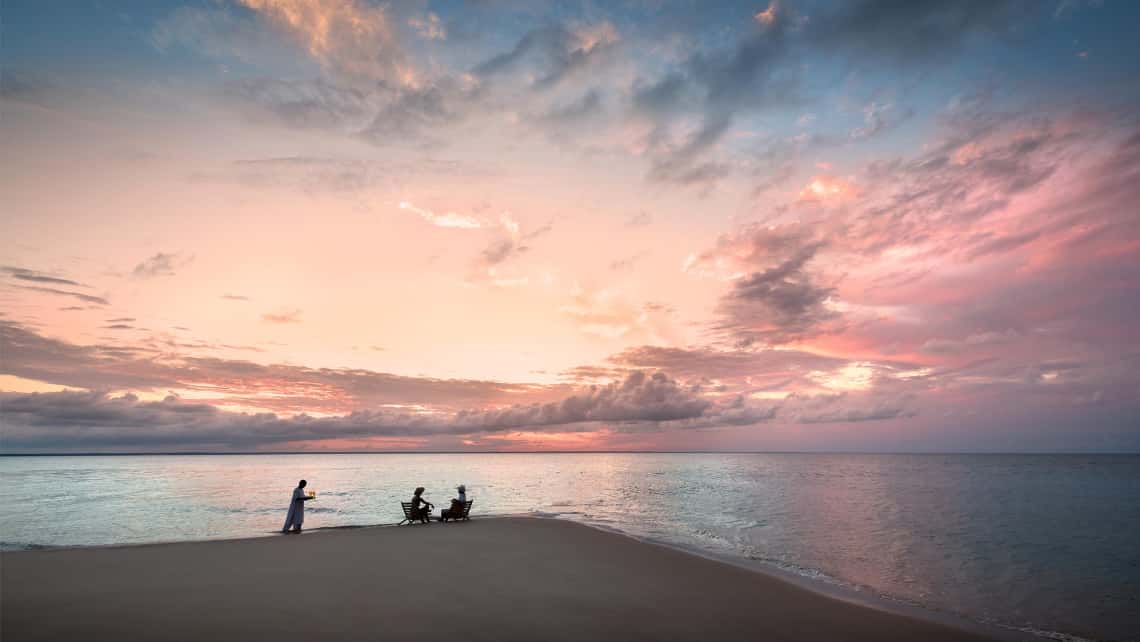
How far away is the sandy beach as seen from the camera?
34.4 feet

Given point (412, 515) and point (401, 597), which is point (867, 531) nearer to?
point (412, 515)

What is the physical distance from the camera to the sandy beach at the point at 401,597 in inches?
413

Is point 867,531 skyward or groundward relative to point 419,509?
groundward

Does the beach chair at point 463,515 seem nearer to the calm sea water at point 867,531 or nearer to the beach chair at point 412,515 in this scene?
the beach chair at point 412,515

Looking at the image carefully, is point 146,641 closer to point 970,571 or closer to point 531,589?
point 531,589

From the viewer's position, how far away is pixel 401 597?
12711 millimetres

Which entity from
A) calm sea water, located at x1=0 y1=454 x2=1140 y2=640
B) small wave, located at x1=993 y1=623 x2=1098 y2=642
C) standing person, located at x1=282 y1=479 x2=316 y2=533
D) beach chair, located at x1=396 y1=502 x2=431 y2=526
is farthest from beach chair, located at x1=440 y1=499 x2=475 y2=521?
small wave, located at x1=993 y1=623 x2=1098 y2=642

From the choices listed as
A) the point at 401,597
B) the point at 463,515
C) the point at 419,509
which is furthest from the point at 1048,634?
the point at 419,509

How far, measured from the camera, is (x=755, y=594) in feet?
50.8

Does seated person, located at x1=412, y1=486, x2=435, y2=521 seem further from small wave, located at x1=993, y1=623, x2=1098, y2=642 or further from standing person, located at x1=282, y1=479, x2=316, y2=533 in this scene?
small wave, located at x1=993, y1=623, x2=1098, y2=642

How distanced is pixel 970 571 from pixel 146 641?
29.3m

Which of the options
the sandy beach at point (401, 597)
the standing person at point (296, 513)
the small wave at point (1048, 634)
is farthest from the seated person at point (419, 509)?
the small wave at point (1048, 634)

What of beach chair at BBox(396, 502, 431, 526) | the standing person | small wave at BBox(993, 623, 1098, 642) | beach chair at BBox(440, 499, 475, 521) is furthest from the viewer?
beach chair at BBox(440, 499, 475, 521)

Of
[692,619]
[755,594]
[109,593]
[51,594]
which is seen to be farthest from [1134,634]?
[51,594]
